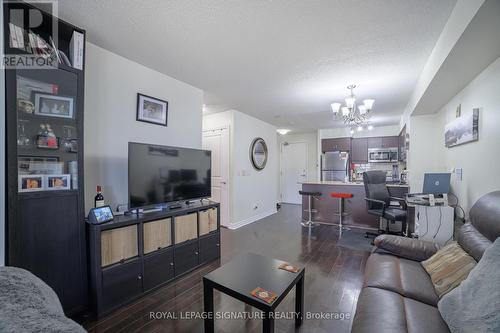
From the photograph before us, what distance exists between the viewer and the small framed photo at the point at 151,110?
8.07 feet

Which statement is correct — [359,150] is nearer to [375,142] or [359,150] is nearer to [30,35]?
[375,142]

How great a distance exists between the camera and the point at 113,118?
2242mm

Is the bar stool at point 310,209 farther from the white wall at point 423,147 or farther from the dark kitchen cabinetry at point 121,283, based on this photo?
the dark kitchen cabinetry at point 121,283

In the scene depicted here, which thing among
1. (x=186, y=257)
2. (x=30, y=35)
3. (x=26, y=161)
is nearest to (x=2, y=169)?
(x=26, y=161)

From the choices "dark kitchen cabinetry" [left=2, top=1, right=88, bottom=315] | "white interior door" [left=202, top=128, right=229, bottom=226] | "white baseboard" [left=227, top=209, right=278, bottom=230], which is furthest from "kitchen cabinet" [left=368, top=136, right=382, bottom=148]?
"dark kitchen cabinetry" [left=2, top=1, right=88, bottom=315]

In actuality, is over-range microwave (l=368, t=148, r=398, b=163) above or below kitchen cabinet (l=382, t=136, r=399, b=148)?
below

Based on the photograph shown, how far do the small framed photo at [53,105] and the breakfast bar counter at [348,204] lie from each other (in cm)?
431

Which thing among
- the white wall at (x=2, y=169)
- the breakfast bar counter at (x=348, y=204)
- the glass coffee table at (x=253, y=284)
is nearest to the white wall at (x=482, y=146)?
the breakfast bar counter at (x=348, y=204)

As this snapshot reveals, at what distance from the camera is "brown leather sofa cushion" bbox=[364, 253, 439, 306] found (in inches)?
53.2

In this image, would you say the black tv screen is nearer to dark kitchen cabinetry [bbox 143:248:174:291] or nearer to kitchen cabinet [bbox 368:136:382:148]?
dark kitchen cabinetry [bbox 143:248:174:291]

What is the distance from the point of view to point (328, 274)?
8.06ft

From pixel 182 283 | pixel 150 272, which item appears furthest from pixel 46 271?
pixel 182 283

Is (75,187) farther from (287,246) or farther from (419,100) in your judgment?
(419,100)

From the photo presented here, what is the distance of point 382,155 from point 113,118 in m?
6.24
